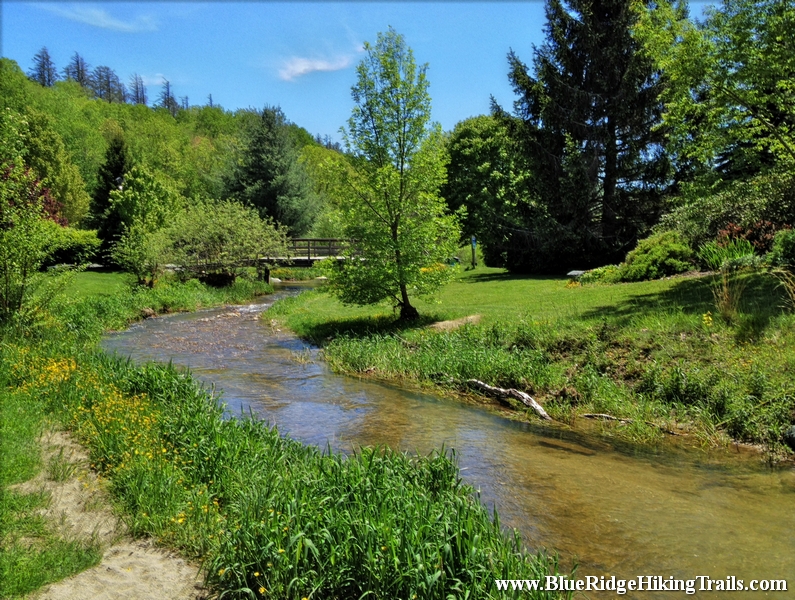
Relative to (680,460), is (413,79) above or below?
above

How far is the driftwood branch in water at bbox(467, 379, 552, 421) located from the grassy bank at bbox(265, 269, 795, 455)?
236 millimetres

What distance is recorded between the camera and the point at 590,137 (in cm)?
2773

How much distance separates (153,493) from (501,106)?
2788cm

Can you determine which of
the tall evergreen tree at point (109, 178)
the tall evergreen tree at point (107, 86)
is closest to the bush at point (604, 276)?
the tall evergreen tree at point (109, 178)

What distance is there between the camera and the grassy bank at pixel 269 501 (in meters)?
4.48

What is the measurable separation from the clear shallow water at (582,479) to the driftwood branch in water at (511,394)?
566mm

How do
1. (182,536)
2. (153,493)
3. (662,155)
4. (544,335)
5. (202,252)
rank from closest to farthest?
(182,536) < (153,493) < (544,335) < (662,155) < (202,252)

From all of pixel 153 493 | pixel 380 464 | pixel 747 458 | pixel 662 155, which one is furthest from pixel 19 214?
pixel 662 155

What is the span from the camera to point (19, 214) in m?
13.1

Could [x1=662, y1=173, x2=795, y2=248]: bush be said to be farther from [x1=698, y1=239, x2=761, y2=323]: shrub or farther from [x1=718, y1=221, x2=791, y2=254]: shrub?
[x1=698, y1=239, x2=761, y2=323]: shrub

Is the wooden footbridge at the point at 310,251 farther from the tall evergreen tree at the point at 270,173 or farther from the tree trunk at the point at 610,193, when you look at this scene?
the tree trunk at the point at 610,193

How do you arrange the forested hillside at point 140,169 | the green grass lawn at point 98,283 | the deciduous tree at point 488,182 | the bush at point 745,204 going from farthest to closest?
the forested hillside at point 140,169, the deciduous tree at point 488,182, the green grass lawn at point 98,283, the bush at point 745,204

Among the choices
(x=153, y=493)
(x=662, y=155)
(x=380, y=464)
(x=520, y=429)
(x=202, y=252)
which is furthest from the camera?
(x=202, y=252)

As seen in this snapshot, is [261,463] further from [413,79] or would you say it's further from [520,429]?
[413,79]
